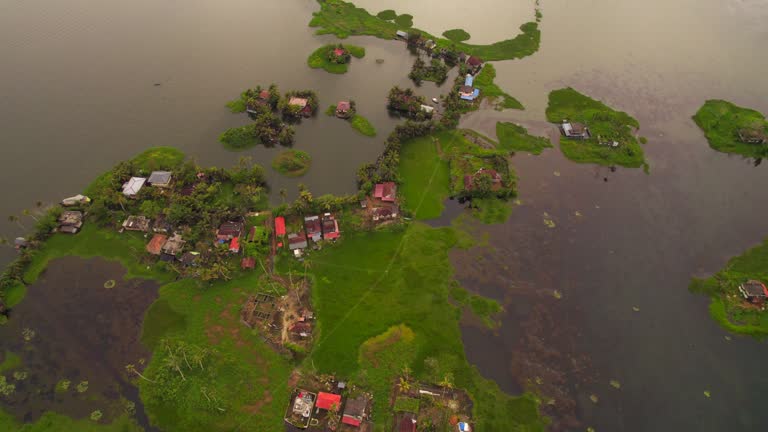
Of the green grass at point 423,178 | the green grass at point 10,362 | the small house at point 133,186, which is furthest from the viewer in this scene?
the green grass at point 423,178

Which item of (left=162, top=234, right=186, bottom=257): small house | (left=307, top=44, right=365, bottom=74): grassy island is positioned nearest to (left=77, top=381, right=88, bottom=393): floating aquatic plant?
(left=162, top=234, right=186, bottom=257): small house

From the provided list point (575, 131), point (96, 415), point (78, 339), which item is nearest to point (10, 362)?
point (78, 339)

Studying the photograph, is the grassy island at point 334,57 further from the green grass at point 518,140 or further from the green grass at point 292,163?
the green grass at point 518,140

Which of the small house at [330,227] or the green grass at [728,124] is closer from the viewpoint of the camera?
the small house at [330,227]

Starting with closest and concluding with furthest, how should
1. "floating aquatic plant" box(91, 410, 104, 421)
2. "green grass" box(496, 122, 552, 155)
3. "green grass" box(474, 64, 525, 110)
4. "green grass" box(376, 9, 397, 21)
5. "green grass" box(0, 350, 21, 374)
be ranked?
"floating aquatic plant" box(91, 410, 104, 421)
"green grass" box(0, 350, 21, 374)
"green grass" box(496, 122, 552, 155)
"green grass" box(474, 64, 525, 110)
"green grass" box(376, 9, 397, 21)

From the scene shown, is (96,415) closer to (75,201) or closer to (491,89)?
(75,201)

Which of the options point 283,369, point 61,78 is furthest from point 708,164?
point 61,78

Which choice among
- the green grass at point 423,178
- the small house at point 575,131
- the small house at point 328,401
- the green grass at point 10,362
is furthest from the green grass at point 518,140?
the green grass at point 10,362

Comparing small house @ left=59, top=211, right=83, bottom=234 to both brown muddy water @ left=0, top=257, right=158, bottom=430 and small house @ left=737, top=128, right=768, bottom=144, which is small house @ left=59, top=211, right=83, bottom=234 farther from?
small house @ left=737, top=128, right=768, bottom=144
